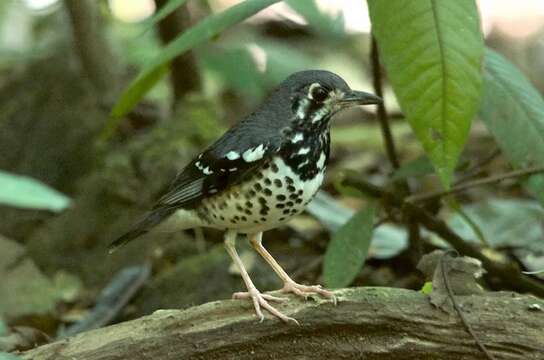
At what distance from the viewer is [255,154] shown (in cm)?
404

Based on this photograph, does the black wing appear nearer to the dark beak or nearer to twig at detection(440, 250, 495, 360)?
the dark beak

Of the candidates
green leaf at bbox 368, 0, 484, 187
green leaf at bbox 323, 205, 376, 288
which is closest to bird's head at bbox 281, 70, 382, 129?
green leaf at bbox 368, 0, 484, 187

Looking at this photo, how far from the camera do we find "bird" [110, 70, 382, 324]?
397 centimetres

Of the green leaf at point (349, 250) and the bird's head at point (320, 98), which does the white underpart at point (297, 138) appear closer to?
the bird's head at point (320, 98)

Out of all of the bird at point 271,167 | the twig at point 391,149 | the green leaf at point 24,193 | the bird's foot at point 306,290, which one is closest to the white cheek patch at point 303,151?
the bird at point 271,167

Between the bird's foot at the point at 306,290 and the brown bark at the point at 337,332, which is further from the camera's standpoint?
the bird's foot at the point at 306,290

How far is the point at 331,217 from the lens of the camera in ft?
19.2

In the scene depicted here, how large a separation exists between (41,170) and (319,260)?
96.8 inches

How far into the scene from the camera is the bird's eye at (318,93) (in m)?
4.15

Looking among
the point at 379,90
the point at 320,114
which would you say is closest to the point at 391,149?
the point at 379,90

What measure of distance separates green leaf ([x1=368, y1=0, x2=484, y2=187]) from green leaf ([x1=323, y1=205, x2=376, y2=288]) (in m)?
1.09

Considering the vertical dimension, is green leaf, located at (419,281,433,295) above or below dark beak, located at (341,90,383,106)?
below

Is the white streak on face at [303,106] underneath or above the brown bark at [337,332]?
above

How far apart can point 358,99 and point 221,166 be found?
0.63 meters
